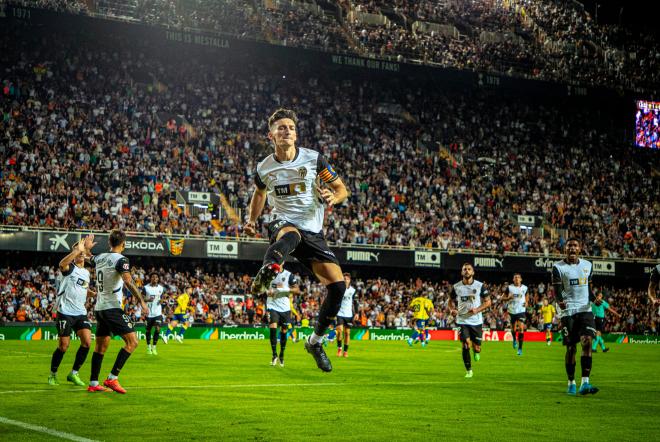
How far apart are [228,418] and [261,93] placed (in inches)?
1556

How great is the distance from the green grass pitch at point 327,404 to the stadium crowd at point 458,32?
28.2 meters

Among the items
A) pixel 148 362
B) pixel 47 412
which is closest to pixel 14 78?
pixel 148 362

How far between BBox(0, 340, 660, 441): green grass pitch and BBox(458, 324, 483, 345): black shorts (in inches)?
35.5

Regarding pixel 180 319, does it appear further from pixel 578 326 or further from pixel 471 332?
pixel 578 326

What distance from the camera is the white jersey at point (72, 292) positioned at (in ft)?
50.7

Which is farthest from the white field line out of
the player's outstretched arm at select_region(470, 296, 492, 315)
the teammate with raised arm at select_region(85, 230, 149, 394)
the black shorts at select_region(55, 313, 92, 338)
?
the player's outstretched arm at select_region(470, 296, 492, 315)

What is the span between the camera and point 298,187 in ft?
30.5

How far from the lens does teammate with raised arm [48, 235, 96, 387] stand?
49.6 ft

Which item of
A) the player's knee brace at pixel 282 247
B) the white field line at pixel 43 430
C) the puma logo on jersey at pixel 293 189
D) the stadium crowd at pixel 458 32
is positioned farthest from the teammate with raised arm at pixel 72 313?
the stadium crowd at pixel 458 32

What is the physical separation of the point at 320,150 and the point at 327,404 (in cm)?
3496

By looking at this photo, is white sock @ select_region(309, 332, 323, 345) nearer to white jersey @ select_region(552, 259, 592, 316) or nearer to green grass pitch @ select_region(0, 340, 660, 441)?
green grass pitch @ select_region(0, 340, 660, 441)

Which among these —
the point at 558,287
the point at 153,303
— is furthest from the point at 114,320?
the point at 153,303

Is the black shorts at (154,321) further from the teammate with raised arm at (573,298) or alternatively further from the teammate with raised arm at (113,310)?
the teammate with raised arm at (573,298)

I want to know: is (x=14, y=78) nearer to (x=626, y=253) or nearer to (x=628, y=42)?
(x=626, y=253)
